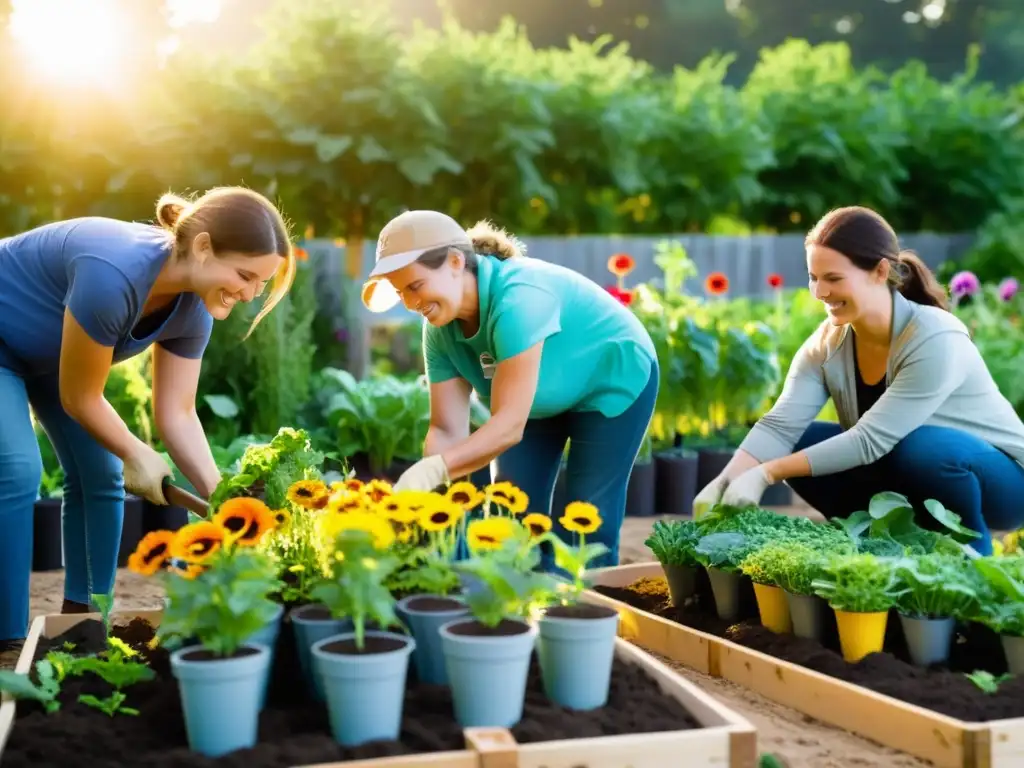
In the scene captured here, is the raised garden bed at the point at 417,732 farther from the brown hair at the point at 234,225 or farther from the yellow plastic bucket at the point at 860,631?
the brown hair at the point at 234,225

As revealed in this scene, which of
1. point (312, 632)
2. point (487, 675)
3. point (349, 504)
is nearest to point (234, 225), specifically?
point (349, 504)

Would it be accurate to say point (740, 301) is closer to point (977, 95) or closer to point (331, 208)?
point (331, 208)

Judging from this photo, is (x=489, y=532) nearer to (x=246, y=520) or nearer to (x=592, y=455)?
(x=246, y=520)

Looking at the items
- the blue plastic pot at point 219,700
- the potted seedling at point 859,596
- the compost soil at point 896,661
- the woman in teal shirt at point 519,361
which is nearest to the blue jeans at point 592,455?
the woman in teal shirt at point 519,361

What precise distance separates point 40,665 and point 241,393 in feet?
10.6

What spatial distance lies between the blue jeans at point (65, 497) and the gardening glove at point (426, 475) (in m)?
0.89

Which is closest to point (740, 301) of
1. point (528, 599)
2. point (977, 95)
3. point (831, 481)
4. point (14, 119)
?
point (831, 481)

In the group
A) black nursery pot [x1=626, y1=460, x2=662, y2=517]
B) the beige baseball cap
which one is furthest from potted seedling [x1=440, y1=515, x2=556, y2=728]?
black nursery pot [x1=626, y1=460, x2=662, y2=517]

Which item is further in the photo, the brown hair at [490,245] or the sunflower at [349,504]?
the brown hair at [490,245]

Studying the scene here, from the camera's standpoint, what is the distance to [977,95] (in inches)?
520

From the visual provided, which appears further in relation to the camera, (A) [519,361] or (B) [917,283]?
(B) [917,283]

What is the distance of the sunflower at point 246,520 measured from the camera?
2.21 m

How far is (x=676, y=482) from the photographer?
18.0ft

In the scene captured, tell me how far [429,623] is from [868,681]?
97 cm
